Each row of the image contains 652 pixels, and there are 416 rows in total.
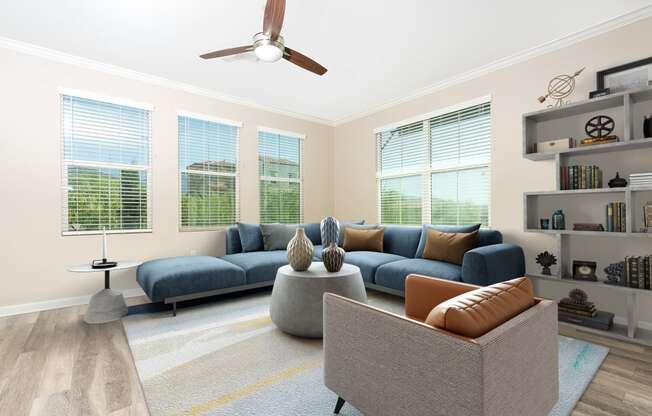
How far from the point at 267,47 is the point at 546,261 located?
319 centimetres

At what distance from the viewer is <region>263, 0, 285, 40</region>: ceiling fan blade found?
2.03m

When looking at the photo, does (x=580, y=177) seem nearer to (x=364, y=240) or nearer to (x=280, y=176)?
(x=364, y=240)

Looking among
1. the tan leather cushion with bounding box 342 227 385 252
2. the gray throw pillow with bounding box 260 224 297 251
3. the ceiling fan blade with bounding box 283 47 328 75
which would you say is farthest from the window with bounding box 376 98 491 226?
the ceiling fan blade with bounding box 283 47 328 75

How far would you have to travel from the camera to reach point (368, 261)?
3598mm

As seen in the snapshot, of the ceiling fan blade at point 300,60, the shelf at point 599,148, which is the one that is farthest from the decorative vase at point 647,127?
the ceiling fan blade at point 300,60

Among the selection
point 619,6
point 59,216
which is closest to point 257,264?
point 59,216

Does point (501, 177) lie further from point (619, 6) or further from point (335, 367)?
point (335, 367)

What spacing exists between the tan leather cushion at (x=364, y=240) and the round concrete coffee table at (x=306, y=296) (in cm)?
165

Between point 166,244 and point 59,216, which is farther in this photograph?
point 166,244

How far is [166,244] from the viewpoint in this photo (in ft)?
13.3

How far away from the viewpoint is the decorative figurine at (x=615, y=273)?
2.58 m

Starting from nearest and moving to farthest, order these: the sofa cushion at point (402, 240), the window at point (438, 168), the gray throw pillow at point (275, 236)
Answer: the window at point (438, 168)
the sofa cushion at point (402, 240)
the gray throw pillow at point (275, 236)

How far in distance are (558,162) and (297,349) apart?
284 centimetres

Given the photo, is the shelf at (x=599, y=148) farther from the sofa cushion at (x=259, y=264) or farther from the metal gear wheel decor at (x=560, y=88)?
the sofa cushion at (x=259, y=264)
